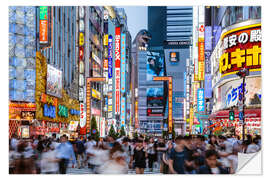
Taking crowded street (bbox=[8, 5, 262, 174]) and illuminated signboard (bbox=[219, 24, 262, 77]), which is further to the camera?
illuminated signboard (bbox=[219, 24, 262, 77])

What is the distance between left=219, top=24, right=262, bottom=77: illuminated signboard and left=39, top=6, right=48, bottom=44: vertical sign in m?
18.3

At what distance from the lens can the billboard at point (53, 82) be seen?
153ft

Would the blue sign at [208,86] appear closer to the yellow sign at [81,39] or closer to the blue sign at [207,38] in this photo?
the blue sign at [207,38]

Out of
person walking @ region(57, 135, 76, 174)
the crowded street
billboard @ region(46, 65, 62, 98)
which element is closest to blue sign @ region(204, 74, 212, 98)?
the crowded street

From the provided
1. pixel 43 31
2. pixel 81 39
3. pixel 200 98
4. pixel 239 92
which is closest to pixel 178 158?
pixel 43 31

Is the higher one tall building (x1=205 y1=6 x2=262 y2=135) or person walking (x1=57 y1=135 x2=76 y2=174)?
tall building (x1=205 y1=6 x2=262 y2=135)

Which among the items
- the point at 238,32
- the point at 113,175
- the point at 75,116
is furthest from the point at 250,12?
the point at 113,175

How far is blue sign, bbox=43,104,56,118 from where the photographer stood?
4619 centimetres

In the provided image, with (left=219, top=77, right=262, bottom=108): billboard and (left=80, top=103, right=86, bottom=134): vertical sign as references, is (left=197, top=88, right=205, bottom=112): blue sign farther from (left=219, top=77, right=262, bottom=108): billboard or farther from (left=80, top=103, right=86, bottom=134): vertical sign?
(left=80, top=103, right=86, bottom=134): vertical sign

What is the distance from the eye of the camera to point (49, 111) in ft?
156

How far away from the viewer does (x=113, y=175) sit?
12.7 metres

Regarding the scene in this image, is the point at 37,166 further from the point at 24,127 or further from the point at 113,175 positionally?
the point at 24,127

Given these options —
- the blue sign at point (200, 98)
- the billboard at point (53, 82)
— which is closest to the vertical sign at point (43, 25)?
the billboard at point (53, 82)
